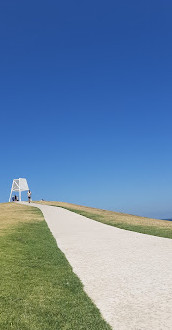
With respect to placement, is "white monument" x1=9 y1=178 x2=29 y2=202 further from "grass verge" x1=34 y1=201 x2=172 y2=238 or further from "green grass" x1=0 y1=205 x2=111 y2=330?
"green grass" x1=0 y1=205 x2=111 y2=330

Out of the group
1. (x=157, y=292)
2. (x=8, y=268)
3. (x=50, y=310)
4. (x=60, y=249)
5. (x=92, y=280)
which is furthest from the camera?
(x=60, y=249)

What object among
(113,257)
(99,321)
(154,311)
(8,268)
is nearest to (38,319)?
(99,321)

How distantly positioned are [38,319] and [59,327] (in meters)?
0.62

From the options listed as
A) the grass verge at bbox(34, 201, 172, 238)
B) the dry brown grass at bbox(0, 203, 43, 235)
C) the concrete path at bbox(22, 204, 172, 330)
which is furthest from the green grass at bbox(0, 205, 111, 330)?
the grass verge at bbox(34, 201, 172, 238)

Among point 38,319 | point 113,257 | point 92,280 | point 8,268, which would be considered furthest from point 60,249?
point 38,319

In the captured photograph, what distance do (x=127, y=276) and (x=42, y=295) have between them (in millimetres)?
2946

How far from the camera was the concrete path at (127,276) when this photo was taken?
6449 mm

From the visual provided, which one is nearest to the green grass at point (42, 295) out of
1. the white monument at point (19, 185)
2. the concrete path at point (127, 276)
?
the concrete path at point (127, 276)

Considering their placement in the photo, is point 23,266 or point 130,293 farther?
point 23,266

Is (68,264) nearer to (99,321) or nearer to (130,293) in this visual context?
(130,293)

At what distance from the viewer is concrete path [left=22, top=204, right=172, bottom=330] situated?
6.45 metres

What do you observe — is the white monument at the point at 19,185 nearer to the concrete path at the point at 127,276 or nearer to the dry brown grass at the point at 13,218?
the dry brown grass at the point at 13,218

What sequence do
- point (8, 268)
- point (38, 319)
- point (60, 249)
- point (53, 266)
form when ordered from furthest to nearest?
point (60, 249)
point (53, 266)
point (8, 268)
point (38, 319)

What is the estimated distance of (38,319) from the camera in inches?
254
